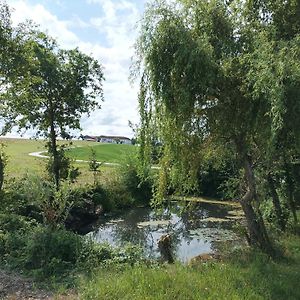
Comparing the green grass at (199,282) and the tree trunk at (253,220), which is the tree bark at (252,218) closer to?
the tree trunk at (253,220)

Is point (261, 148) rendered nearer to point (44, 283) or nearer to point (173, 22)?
point (173, 22)

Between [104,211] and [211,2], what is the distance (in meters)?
16.6

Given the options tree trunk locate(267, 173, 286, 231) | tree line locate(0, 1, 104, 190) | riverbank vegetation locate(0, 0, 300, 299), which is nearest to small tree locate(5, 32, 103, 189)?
tree line locate(0, 1, 104, 190)

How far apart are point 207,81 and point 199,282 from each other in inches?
171

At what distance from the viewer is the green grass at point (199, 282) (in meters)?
7.42

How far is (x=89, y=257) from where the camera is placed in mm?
10477

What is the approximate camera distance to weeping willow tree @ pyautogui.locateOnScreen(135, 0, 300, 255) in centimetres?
932

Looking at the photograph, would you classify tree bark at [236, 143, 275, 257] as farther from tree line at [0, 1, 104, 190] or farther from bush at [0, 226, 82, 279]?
tree line at [0, 1, 104, 190]

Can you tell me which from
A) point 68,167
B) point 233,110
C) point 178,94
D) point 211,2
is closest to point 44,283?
point 178,94

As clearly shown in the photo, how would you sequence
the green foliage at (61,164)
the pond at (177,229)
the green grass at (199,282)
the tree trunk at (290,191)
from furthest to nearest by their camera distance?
the green foliage at (61,164) < the pond at (177,229) < the tree trunk at (290,191) < the green grass at (199,282)

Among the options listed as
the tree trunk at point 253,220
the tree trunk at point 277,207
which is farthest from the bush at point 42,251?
the tree trunk at point 277,207

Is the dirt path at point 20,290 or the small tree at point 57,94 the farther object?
the small tree at point 57,94

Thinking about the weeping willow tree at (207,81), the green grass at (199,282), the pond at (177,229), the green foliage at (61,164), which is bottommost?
the pond at (177,229)

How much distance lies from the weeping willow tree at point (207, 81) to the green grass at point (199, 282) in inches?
79.3
